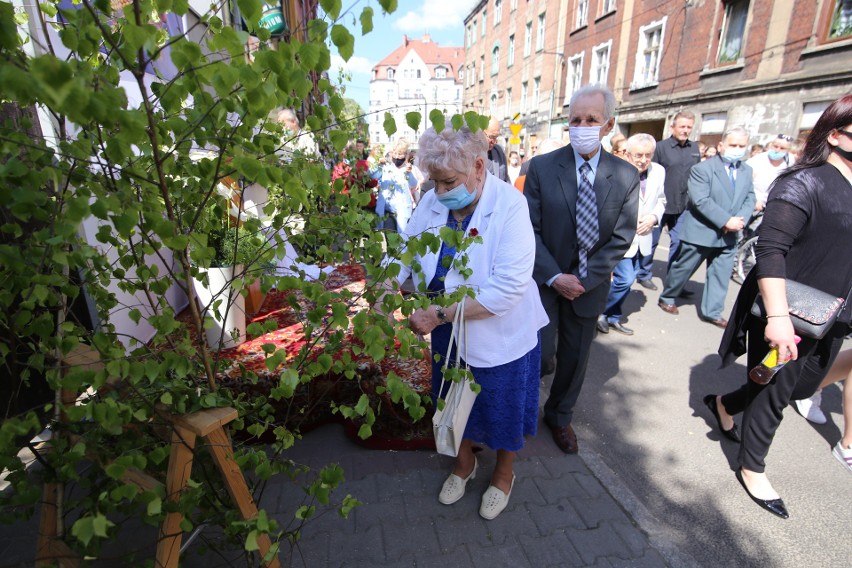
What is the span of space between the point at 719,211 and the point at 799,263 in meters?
2.60

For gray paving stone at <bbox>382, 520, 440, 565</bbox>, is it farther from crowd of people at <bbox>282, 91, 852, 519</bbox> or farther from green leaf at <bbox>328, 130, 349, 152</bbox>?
green leaf at <bbox>328, 130, 349, 152</bbox>

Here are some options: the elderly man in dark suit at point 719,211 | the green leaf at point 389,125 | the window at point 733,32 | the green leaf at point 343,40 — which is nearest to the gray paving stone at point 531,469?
the green leaf at point 389,125

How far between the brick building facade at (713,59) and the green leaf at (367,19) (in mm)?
8131

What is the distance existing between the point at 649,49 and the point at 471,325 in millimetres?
18995

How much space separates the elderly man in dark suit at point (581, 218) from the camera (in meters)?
2.54

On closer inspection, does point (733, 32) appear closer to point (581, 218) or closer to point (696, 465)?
point (581, 218)

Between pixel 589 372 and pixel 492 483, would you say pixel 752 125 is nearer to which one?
pixel 589 372

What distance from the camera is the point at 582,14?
21484 millimetres

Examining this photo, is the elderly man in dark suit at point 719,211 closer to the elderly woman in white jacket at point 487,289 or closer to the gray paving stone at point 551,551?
the elderly woman in white jacket at point 487,289

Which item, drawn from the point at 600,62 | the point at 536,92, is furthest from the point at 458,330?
the point at 536,92

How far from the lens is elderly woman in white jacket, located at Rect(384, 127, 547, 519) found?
1.83 meters

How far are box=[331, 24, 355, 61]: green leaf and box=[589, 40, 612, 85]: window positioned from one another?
21.4 metres

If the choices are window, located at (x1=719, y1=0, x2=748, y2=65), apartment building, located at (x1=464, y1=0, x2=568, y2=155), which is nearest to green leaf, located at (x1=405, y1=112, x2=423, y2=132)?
window, located at (x1=719, y1=0, x2=748, y2=65)

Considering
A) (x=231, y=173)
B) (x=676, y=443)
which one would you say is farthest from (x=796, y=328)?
(x=231, y=173)
